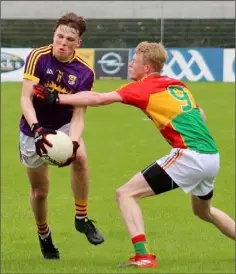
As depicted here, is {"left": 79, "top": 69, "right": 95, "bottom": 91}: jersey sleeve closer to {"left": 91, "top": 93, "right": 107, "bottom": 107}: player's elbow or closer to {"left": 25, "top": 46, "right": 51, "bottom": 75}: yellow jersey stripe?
{"left": 25, "top": 46, "right": 51, "bottom": 75}: yellow jersey stripe

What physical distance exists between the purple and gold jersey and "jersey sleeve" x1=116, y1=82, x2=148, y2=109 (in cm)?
87

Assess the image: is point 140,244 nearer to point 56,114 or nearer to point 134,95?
point 134,95

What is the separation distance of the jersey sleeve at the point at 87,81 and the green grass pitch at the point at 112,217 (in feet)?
5.47

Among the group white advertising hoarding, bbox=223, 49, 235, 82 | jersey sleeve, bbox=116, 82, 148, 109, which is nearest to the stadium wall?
white advertising hoarding, bbox=223, 49, 235, 82

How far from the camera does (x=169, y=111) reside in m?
7.62

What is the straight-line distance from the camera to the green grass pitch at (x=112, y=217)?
8.03m

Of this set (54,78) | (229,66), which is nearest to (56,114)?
(54,78)

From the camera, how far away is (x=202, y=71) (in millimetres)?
38625

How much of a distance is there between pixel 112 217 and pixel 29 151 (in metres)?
2.60

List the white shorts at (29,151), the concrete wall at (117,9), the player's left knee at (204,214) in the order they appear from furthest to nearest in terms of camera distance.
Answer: the concrete wall at (117,9) → the white shorts at (29,151) → the player's left knee at (204,214)

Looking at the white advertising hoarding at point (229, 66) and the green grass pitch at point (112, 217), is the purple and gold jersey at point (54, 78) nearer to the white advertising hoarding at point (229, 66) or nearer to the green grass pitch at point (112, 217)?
the green grass pitch at point (112, 217)

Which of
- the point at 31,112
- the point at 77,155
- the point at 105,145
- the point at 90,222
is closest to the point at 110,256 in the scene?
the point at 90,222

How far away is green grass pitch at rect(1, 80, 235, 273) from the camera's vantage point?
26.3ft

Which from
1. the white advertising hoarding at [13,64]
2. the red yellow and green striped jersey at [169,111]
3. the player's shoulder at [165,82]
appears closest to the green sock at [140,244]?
the red yellow and green striped jersey at [169,111]
